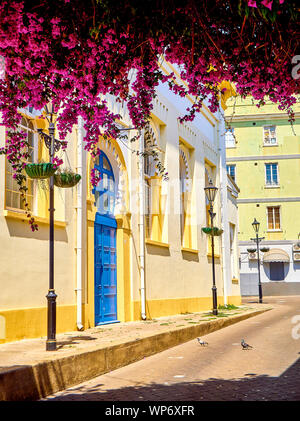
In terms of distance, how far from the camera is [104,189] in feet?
49.4

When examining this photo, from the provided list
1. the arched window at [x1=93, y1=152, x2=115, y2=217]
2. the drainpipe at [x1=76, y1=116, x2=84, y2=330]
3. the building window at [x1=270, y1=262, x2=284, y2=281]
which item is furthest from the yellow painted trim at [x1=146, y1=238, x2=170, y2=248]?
the building window at [x1=270, y1=262, x2=284, y2=281]

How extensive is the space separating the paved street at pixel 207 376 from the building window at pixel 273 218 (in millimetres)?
32001

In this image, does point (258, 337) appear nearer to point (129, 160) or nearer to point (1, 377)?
point (129, 160)

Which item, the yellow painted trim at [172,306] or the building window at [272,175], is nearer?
the yellow painted trim at [172,306]

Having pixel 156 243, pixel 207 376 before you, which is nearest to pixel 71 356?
pixel 207 376

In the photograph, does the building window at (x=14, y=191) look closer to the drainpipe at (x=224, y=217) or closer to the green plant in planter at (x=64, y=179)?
the green plant in planter at (x=64, y=179)

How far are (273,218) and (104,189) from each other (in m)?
31.0

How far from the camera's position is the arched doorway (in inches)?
557

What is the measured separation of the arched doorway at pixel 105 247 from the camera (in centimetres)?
1414

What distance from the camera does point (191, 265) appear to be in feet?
70.4

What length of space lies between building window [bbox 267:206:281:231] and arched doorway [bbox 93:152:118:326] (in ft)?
99.1

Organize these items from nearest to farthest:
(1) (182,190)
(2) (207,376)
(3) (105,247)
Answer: (2) (207,376) → (3) (105,247) → (1) (182,190)

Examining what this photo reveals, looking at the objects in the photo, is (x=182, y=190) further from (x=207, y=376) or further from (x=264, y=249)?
(x=264, y=249)

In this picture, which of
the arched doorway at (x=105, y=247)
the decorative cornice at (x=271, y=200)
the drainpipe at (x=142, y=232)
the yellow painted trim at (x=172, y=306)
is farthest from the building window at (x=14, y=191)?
the decorative cornice at (x=271, y=200)
